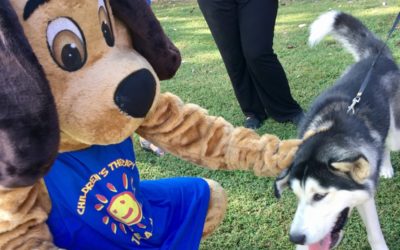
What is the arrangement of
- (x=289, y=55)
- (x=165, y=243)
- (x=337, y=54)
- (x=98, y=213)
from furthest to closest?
(x=289, y=55) < (x=337, y=54) < (x=165, y=243) < (x=98, y=213)

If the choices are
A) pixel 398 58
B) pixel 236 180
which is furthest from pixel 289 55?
pixel 236 180

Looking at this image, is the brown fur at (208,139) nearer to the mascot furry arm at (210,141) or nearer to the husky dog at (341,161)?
the mascot furry arm at (210,141)

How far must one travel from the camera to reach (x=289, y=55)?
6.17 m

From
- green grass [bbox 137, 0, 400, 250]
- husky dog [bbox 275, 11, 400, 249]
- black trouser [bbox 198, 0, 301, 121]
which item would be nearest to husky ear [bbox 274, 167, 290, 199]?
husky dog [bbox 275, 11, 400, 249]

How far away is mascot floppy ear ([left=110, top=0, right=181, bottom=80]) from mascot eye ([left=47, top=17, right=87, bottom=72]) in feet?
0.81

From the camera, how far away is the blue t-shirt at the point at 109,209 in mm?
1877

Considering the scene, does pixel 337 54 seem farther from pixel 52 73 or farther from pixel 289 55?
pixel 52 73

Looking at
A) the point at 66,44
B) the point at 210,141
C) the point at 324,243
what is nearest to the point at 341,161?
the point at 324,243

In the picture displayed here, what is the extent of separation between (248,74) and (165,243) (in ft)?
8.62

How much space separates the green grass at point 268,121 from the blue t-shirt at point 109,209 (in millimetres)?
889

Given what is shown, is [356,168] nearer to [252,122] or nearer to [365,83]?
[365,83]

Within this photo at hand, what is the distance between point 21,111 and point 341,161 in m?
1.54

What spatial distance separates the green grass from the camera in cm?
300

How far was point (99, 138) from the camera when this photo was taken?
1.64m
